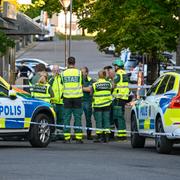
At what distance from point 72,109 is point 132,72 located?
80.0ft

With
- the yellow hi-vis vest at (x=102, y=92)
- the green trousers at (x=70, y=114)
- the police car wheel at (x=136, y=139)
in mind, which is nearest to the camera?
the police car wheel at (x=136, y=139)

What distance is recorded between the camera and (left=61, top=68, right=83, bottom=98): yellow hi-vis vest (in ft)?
63.9

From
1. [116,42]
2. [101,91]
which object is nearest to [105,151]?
[101,91]

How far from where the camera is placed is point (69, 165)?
13648 mm

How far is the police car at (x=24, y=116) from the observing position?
17.2 m

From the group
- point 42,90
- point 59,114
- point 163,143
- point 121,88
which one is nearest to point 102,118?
point 121,88

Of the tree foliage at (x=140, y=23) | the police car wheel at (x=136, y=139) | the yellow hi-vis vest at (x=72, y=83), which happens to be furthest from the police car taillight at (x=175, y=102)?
the tree foliage at (x=140, y=23)

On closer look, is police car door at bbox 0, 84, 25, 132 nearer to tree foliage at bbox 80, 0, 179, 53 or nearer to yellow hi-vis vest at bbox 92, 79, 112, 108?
yellow hi-vis vest at bbox 92, 79, 112, 108

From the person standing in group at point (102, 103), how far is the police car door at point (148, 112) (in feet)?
6.50

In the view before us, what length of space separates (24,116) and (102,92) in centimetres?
329

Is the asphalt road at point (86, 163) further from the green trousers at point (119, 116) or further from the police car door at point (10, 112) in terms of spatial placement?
the green trousers at point (119, 116)

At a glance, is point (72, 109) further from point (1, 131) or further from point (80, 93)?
point (1, 131)

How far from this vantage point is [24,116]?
17.5 metres

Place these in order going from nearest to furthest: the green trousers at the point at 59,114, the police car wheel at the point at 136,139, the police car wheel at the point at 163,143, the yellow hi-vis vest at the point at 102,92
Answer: the police car wheel at the point at 163,143
the police car wheel at the point at 136,139
the yellow hi-vis vest at the point at 102,92
the green trousers at the point at 59,114
